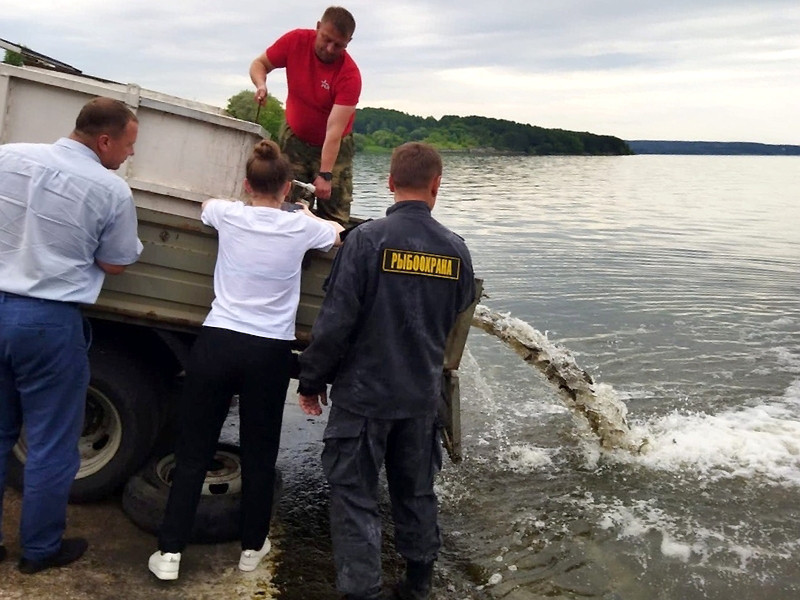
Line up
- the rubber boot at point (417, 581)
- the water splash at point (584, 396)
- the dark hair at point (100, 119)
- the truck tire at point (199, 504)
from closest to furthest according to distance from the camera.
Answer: the dark hair at point (100, 119) → the rubber boot at point (417, 581) → the truck tire at point (199, 504) → the water splash at point (584, 396)

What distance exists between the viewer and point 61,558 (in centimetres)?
386

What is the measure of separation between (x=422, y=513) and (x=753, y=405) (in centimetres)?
552

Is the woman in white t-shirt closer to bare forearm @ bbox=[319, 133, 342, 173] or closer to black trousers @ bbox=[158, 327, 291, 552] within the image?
black trousers @ bbox=[158, 327, 291, 552]

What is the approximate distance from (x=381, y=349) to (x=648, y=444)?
4080 millimetres

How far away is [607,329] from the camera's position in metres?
11.2

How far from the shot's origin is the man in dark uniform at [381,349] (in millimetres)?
3514

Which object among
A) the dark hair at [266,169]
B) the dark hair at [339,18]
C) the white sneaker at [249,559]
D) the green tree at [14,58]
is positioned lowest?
the white sneaker at [249,559]

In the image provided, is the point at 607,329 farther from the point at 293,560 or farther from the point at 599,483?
the point at 293,560

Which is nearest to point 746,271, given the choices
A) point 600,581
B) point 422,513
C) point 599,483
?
point 599,483

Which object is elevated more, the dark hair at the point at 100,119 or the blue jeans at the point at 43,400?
the dark hair at the point at 100,119

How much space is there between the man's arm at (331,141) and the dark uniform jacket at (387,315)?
1838 mm

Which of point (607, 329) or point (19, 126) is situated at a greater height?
point (19, 126)

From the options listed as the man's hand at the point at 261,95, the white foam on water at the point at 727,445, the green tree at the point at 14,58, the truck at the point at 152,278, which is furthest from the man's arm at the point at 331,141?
the white foam on water at the point at 727,445

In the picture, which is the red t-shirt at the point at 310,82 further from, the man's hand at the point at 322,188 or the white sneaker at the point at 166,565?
the white sneaker at the point at 166,565
